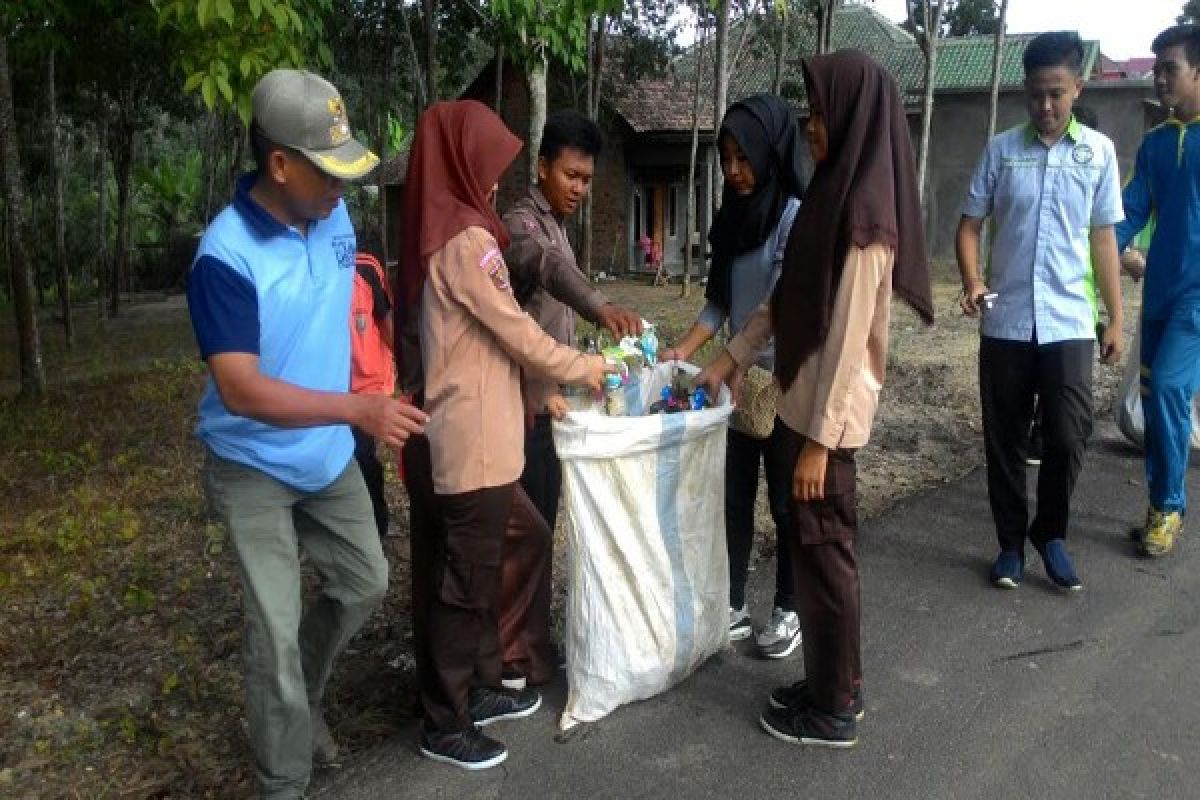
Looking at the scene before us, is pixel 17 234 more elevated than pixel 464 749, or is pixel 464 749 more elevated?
pixel 17 234

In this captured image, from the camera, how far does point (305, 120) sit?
7.68ft

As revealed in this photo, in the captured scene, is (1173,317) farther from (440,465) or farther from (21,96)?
(21,96)

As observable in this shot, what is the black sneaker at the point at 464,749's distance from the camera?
9.18 feet

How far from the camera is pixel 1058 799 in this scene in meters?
2.61

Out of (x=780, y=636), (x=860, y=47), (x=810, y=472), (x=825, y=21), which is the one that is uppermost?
(x=860, y=47)

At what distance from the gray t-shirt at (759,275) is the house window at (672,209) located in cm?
2003

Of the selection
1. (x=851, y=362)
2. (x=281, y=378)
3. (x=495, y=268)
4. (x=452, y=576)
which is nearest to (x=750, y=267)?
(x=851, y=362)

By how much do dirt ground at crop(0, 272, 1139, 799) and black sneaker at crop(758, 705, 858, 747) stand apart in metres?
1.19

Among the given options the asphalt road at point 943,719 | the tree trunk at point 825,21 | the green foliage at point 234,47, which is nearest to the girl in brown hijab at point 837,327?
the asphalt road at point 943,719

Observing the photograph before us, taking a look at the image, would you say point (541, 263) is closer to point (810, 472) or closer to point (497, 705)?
point (810, 472)

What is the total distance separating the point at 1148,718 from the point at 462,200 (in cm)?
253

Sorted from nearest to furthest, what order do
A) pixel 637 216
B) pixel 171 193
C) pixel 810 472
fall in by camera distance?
pixel 810 472
pixel 637 216
pixel 171 193

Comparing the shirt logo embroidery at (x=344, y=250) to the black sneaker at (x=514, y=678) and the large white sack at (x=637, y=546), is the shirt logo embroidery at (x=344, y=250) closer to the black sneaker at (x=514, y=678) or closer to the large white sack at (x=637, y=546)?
the large white sack at (x=637, y=546)

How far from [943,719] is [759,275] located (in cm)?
151
